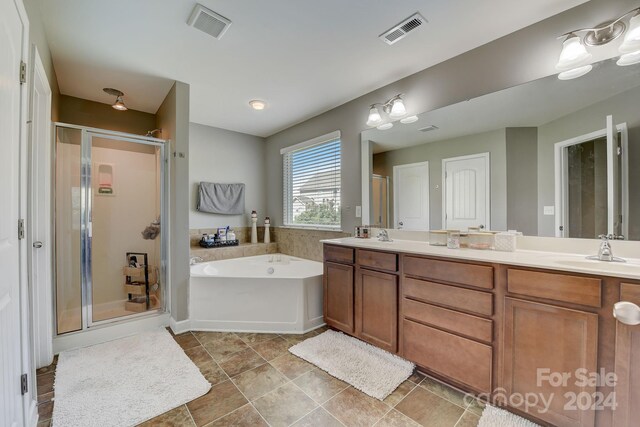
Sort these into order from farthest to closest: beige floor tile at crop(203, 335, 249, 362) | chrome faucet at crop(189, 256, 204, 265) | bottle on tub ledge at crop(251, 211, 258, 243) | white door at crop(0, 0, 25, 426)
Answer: bottle on tub ledge at crop(251, 211, 258, 243), chrome faucet at crop(189, 256, 204, 265), beige floor tile at crop(203, 335, 249, 362), white door at crop(0, 0, 25, 426)

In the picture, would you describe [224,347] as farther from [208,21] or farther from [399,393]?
[208,21]

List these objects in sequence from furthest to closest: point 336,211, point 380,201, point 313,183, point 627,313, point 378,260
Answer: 1. point 313,183
2. point 336,211
3. point 380,201
4. point 378,260
5. point 627,313

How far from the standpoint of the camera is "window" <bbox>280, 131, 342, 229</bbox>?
10.7ft

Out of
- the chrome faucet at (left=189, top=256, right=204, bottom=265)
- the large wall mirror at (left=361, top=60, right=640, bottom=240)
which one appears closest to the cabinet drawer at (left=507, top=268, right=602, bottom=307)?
the large wall mirror at (left=361, top=60, right=640, bottom=240)

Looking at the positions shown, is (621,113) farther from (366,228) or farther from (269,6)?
(269,6)

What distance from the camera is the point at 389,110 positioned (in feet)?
8.36

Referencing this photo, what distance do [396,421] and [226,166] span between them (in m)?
3.56

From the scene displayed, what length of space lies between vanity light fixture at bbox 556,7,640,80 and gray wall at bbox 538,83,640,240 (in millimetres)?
221

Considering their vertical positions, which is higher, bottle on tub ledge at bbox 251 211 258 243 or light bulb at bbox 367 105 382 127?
light bulb at bbox 367 105 382 127

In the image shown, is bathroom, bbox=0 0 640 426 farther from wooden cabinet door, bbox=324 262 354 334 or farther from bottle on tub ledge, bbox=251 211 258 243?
bottle on tub ledge, bbox=251 211 258 243

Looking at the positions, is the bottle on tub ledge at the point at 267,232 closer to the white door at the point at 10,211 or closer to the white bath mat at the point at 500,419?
the white door at the point at 10,211

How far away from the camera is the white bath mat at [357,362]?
178cm

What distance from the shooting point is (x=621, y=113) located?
1544 mm

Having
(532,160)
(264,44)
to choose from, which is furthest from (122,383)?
(532,160)
